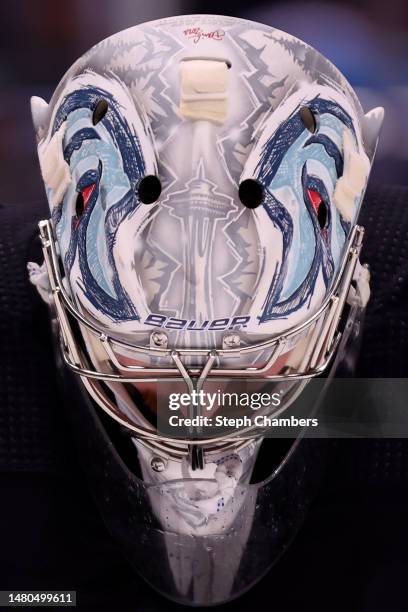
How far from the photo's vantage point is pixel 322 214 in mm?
865

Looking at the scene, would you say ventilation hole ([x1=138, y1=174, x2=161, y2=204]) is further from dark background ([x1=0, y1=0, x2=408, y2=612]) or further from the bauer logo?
dark background ([x1=0, y1=0, x2=408, y2=612])

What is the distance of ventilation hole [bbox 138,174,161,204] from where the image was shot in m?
0.84

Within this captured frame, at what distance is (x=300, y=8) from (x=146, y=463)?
3.11 ft

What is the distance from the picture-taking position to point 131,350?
828 mm

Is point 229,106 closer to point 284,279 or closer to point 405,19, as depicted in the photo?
point 284,279

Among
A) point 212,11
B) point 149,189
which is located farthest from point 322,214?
point 212,11

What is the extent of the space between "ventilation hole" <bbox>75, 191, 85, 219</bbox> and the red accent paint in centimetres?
18

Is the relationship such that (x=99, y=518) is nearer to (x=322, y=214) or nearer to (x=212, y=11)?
(x=322, y=214)

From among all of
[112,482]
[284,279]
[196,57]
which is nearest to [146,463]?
[112,482]

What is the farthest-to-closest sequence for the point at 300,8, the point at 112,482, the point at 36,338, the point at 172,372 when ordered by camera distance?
the point at 300,8
the point at 36,338
the point at 112,482
the point at 172,372

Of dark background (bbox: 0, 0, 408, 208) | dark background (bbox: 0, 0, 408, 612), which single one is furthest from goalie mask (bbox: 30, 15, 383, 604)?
dark background (bbox: 0, 0, 408, 208)

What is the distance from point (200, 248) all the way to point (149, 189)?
7cm

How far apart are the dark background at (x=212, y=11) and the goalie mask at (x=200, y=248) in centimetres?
73

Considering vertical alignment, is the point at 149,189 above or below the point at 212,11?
above
